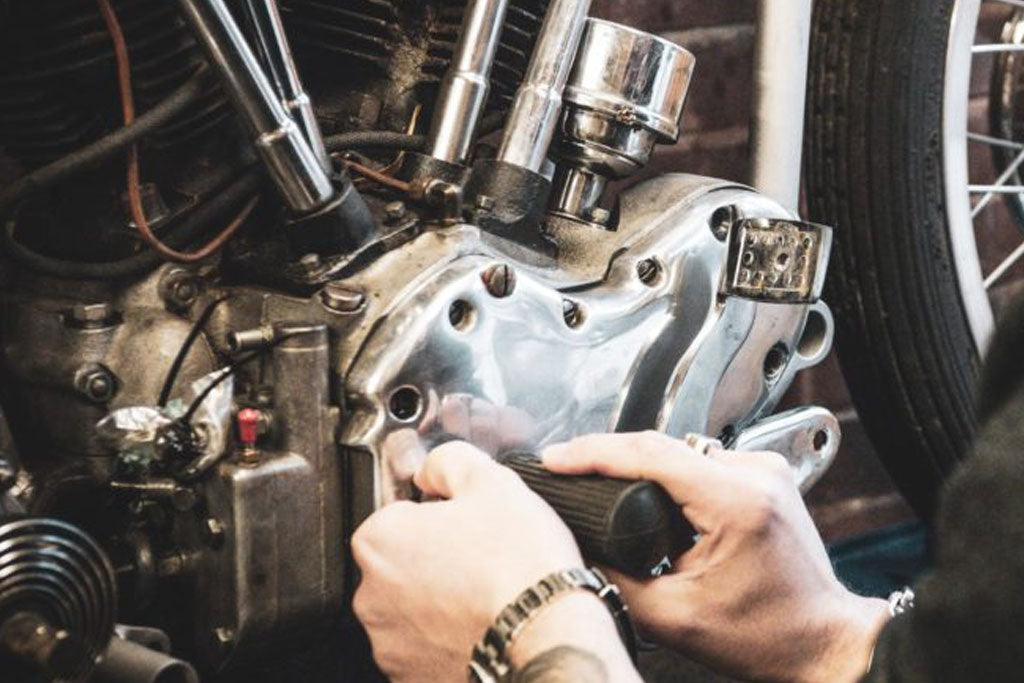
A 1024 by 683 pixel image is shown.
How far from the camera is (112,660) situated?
2.66ft

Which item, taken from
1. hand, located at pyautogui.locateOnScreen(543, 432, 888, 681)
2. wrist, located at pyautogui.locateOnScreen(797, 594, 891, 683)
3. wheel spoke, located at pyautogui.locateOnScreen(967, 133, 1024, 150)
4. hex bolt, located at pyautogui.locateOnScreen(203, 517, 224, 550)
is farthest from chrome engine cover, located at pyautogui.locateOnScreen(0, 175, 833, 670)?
wheel spoke, located at pyautogui.locateOnScreen(967, 133, 1024, 150)

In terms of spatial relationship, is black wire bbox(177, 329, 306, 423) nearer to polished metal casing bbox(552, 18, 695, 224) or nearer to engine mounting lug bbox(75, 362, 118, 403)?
engine mounting lug bbox(75, 362, 118, 403)

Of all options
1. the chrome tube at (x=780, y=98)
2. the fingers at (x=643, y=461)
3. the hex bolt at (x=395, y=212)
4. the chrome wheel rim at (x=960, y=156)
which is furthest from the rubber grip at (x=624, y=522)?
the chrome wheel rim at (x=960, y=156)

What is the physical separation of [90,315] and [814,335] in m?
0.59

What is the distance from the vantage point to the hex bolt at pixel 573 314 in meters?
0.97

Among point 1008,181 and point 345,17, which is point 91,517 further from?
point 1008,181

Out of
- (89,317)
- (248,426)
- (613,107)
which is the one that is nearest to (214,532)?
(248,426)

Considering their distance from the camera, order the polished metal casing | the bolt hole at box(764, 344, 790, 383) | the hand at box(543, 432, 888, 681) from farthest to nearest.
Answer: the bolt hole at box(764, 344, 790, 383) → the polished metal casing → the hand at box(543, 432, 888, 681)

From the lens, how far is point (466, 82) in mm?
957

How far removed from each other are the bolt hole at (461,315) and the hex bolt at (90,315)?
23 centimetres

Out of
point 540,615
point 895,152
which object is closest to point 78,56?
point 540,615

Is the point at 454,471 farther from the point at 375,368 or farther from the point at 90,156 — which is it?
the point at 90,156

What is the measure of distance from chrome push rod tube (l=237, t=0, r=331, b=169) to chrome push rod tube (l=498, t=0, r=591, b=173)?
149 mm

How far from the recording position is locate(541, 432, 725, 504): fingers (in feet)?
2.59
